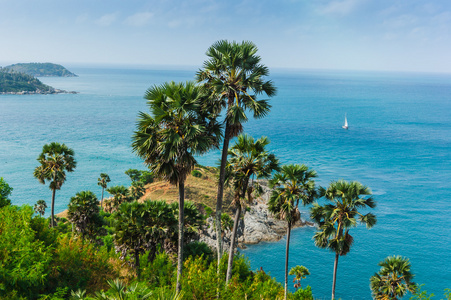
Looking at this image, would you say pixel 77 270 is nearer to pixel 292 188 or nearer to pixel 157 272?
pixel 157 272

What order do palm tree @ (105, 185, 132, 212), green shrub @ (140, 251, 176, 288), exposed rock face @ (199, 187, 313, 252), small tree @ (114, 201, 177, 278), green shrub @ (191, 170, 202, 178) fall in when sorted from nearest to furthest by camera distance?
green shrub @ (140, 251, 176, 288) → small tree @ (114, 201, 177, 278) → palm tree @ (105, 185, 132, 212) → exposed rock face @ (199, 187, 313, 252) → green shrub @ (191, 170, 202, 178)

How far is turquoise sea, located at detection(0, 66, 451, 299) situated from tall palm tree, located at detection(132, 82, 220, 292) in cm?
3405

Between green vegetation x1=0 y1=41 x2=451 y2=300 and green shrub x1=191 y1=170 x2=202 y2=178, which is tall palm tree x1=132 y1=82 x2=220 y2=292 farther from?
green shrub x1=191 y1=170 x2=202 y2=178

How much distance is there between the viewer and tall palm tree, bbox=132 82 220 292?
15289 mm

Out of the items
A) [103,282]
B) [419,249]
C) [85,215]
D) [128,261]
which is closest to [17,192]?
[85,215]

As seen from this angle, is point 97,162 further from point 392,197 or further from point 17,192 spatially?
point 392,197

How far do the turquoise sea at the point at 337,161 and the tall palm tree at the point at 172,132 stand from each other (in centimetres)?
3405

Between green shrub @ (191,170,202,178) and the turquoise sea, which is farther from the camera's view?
green shrub @ (191,170,202,178)

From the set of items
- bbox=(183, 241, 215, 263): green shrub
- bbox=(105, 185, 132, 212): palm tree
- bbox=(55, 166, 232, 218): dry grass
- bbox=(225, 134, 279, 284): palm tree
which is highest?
bbox=(225, 134, 279, 284): palm tree

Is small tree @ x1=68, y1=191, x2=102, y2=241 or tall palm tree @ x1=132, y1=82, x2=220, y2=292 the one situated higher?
Answer: tall palm tree @ x1=132, y1=82, x2=220, y2=292

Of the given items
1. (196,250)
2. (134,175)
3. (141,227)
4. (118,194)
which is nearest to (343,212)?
(196,250)

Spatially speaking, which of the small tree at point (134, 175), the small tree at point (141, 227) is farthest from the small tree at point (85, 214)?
→ the small tree at point (134, 175)

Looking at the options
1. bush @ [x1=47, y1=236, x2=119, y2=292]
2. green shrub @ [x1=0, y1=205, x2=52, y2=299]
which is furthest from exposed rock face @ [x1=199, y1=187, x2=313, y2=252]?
green shrub @ [x1=0, y1=205, x2=52, y2=299]

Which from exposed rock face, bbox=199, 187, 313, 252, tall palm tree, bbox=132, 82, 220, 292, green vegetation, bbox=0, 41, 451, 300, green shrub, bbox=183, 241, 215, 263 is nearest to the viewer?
green vegetation, bbox=0, 41, 451, 300
